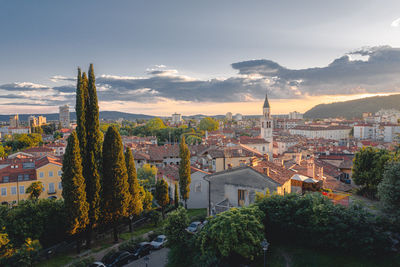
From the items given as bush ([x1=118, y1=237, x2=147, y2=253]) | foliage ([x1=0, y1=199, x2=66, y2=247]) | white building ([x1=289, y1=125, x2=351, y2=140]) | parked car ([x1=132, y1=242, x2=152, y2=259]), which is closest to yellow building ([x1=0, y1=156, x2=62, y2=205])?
foliage ([x1=0, y1=199, x2=66, y2=247])

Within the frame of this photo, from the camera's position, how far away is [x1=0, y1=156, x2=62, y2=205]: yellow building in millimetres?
33938

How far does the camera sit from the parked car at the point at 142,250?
20.4 m

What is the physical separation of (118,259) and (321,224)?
47.1 ft

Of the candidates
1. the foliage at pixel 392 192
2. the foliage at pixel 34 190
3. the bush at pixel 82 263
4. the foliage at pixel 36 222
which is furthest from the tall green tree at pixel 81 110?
the foliage at pixel 392 192

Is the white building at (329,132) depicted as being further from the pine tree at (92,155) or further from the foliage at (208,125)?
the pine tree at (92,155)

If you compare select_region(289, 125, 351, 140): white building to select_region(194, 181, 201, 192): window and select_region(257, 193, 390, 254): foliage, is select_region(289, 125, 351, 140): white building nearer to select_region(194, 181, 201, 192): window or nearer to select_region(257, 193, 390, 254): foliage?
select_region(194, 181, 201, 192): window

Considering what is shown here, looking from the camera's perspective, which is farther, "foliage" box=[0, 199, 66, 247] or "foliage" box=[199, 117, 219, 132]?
"foliage" box=[199, 117, 219, 132]

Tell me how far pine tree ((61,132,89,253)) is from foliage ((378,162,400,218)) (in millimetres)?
20944

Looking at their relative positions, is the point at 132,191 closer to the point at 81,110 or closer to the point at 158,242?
the point at 158,242

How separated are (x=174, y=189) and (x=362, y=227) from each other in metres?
24.6

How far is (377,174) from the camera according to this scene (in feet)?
85.8

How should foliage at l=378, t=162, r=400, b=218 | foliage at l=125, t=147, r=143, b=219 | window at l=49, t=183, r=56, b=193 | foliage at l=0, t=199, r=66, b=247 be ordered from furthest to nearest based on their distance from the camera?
window at l=49, t=183, r=56, b=193 < foliage at l=125, t=147, r=143, b=219 < foliage at l=0, t=199, r=66, b=247 < foliage at l=378, t=162, r=400, b=218

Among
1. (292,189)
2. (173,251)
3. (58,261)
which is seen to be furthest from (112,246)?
(292,189)

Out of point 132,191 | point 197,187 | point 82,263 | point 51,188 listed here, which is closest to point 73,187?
point 82,263
